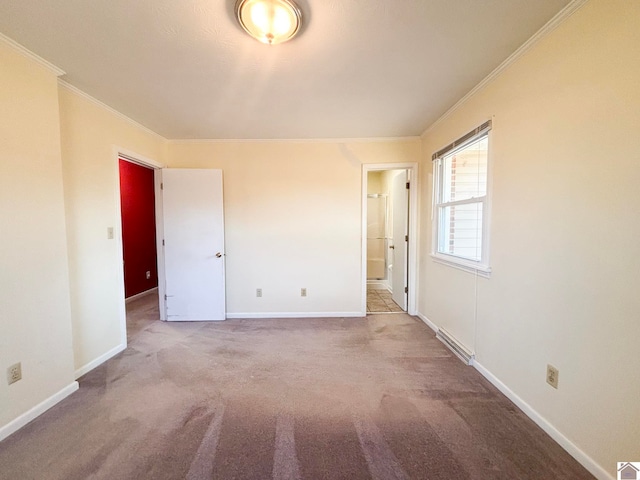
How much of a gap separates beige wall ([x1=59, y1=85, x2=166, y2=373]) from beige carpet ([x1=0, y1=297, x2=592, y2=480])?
308 mm

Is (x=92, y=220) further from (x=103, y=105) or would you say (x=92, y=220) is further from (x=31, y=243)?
(x=103, y=105)

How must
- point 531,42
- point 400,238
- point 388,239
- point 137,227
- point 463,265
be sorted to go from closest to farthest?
1. point 531,42
2. point 463,265
3. point 400,238
4. point 137,227
5. point 388,239

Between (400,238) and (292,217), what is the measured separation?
1.63 m

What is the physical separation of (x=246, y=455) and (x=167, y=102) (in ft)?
9.14

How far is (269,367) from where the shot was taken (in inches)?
88.4

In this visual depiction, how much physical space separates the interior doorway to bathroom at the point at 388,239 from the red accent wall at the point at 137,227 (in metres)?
3.86

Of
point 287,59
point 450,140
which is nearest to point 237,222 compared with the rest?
point 287,59

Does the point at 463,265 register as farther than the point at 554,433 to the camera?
Yes

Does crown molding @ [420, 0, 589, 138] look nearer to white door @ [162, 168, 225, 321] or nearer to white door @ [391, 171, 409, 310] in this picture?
white door @ [391, 171, 409, 310]

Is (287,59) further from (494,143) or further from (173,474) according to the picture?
(173,474)

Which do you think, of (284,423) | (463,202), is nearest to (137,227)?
(284,423)

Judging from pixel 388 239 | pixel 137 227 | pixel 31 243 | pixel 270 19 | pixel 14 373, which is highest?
pixel 270 19

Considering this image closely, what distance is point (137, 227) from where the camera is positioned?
4.42 meters

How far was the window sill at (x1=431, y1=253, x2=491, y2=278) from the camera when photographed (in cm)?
208
